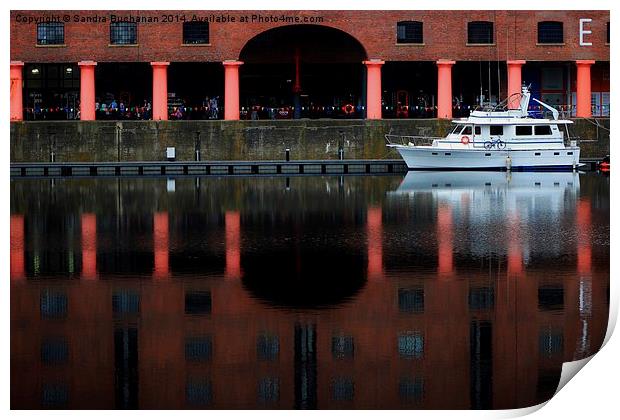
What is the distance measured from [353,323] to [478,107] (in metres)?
44.9

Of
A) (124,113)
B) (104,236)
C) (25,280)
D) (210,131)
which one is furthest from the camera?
(124,113)

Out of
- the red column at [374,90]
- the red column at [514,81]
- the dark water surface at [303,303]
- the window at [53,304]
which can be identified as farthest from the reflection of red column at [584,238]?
the red column at [514,81]

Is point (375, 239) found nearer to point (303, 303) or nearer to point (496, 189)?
point (303, 303)

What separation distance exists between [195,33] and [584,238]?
34.2 meters

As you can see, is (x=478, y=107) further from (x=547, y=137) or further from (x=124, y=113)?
(x=124, y=113)

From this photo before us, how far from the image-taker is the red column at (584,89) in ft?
215

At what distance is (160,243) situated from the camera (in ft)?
107

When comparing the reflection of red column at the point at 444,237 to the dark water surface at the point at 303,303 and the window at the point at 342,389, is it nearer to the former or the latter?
the dark water surface at the point at 303,303

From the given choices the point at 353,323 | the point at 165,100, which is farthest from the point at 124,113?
the point at 353,323

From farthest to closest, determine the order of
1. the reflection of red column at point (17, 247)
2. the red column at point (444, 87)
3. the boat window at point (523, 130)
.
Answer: the red column at point (444, 87) → the boat window at point (523, 130) → the reflection of red column at point (17, 247)

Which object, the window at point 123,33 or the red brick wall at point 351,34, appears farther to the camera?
the window at point 123,33

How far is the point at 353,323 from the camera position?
68.5 ft

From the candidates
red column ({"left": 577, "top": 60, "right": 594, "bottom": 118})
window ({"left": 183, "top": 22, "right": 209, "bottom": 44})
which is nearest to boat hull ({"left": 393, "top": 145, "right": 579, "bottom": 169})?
red column ({"left": 577, "top": 60, "right": 594, "bottom": 118})

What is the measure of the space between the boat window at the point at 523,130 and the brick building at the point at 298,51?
2.13 meters
